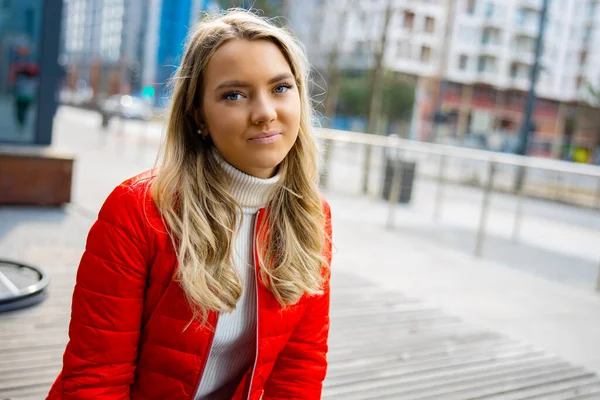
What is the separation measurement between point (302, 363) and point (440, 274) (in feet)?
15.1

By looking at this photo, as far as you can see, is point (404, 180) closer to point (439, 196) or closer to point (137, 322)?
point (439, 196)

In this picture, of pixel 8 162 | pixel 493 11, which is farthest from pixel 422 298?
pixel 493 11

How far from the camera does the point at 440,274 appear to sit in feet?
21.2

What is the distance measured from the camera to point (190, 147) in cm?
184

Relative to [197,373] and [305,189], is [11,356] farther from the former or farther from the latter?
[305,189]

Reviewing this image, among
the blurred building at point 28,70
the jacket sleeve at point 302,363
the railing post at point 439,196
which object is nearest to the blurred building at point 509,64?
the railing post at point 439,196

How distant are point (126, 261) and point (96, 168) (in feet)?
35.8

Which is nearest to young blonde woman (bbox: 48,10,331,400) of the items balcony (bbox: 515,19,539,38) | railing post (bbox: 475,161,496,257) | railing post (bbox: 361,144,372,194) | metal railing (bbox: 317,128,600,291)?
metal railing (bbox: 317,128,600,291)

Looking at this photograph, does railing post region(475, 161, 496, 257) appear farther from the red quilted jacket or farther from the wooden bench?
the red quilted jacket

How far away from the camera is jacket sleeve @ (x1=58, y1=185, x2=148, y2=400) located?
65.6 inches

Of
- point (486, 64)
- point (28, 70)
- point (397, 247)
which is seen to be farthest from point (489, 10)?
point (28, 70)

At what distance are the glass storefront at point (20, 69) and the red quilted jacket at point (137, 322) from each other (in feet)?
21.2

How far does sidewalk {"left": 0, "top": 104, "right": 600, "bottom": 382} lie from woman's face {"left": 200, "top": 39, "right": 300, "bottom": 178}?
2823 millimetres

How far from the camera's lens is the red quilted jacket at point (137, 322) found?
5.49 ft
